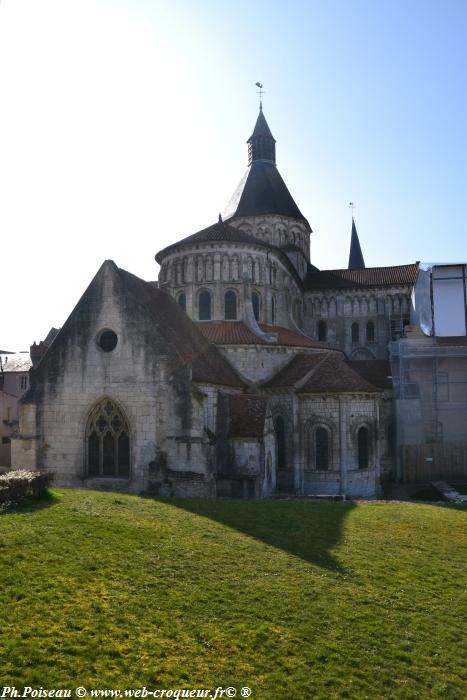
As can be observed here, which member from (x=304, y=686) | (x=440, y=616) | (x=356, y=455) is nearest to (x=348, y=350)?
(x=356, y=455)

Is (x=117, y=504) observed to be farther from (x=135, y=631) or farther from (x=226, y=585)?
(x=135, y=631)

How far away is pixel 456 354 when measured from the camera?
36.8 metres

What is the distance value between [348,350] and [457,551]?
36285 mm

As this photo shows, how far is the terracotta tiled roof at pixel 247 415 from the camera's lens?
84.8 feet

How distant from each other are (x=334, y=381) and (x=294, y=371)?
2266 mm

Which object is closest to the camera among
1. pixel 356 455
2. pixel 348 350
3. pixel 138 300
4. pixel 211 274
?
pixel 138 300

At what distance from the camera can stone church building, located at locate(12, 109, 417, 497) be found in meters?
23.6

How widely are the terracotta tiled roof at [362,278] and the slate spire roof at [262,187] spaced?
215 inches

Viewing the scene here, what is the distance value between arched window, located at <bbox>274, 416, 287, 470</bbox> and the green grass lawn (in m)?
13.6

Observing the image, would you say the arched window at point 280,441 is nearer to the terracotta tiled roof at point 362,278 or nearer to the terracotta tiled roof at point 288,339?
the terracotta tiled roof at point 288,339

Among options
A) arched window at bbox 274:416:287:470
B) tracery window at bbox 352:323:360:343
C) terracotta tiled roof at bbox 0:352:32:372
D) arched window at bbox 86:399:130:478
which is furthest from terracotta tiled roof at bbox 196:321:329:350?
terracotta tiled roof at bbox 0:352:32:372

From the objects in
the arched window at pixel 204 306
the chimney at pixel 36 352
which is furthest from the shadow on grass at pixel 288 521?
the chimney at pixel 36 352

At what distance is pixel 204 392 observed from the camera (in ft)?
84.0

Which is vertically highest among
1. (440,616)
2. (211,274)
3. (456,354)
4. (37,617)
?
(211,274)
